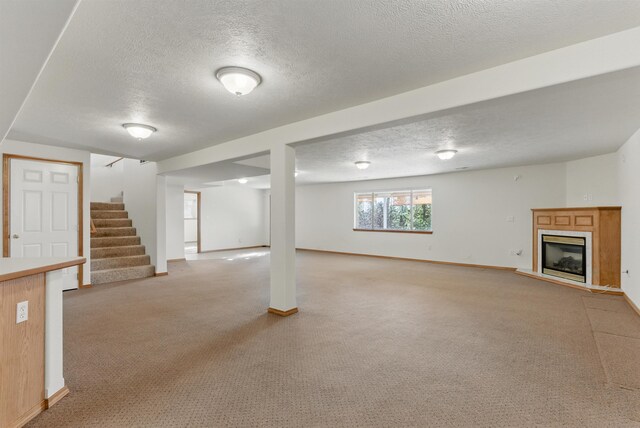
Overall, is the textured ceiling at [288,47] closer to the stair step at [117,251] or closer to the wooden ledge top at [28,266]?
the wooden ledge top at [28,266]

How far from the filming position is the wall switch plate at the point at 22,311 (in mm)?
1813

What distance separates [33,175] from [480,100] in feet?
20.1

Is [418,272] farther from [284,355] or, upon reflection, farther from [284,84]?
[284,84]

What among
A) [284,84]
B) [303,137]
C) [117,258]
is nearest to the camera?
[284,84]

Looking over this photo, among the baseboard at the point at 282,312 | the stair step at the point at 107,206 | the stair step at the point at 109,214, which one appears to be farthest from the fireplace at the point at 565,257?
the stair step at the point at 107,206

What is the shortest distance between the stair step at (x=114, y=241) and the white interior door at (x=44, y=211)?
1.17 meters

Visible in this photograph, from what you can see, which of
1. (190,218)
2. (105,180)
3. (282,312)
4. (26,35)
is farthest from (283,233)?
(190,218)

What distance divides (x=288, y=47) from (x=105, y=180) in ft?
28.1

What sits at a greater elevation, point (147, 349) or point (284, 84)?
point (284, 84)

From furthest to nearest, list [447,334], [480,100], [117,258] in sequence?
[117,258] → [447,334] → [480,100]

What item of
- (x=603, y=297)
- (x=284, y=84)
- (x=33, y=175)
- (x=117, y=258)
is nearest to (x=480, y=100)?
(x=284, y=84)

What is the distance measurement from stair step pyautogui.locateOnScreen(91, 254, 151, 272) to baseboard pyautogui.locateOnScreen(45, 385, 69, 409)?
174 inches

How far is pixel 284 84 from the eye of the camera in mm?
2676

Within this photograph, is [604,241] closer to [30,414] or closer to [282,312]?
[282,312]
